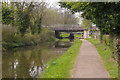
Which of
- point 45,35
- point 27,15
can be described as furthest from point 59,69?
point 45,35

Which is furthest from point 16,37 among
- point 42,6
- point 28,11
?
point 42,6

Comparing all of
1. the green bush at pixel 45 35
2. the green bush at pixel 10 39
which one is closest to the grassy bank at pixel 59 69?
the green bush at pixel 10 39

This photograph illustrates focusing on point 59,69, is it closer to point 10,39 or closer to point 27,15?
point 10,39

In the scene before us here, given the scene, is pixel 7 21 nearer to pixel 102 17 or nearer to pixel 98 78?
pixel 102 17

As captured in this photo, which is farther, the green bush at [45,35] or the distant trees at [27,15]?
the green bush at [45,35]

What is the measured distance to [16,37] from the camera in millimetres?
29328

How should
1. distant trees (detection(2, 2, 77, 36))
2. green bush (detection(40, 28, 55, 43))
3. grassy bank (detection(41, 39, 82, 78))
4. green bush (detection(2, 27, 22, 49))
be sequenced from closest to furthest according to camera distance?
grassy bank (detection(41, 39, 82, 78)), green bush (detection(2, 27, 22, 49)), distant trees (detection(2, 2, 77, 36)), green bush (detection(40, 28, 55, 43))

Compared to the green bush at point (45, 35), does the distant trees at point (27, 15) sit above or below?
above

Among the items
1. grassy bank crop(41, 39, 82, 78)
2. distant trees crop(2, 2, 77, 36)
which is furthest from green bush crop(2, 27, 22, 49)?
grassy bank crop(41, 39, 82, 78)

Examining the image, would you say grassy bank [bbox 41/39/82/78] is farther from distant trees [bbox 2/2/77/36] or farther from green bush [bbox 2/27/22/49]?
green bush [bbox 2/27/22/49]

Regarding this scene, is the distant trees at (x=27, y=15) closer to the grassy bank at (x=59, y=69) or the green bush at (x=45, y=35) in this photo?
the green bush at (x=45, y=35)

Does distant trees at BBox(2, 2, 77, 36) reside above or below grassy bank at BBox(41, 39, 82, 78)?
above

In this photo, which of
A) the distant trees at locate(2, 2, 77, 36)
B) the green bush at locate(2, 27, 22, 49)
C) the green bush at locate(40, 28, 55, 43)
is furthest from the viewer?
the green bush at locate(40, 28, 55, 43)

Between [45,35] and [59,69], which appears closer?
[59,69]
